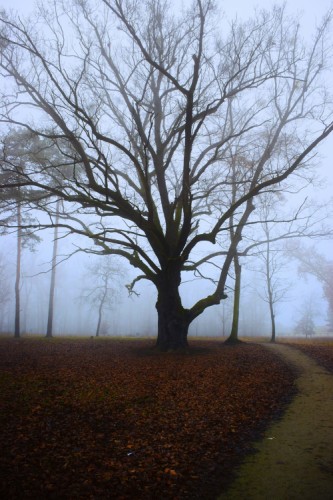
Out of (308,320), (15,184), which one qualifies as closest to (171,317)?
(15,184)

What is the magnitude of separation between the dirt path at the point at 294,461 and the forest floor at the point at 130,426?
0.21 m

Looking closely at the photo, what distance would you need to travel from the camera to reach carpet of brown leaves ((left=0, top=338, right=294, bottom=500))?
12.1ft

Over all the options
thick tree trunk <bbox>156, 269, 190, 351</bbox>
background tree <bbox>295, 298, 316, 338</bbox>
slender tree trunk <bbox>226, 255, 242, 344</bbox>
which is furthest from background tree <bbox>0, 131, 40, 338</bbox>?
background tree <bbox>295, 298, 316, 338</bbox>

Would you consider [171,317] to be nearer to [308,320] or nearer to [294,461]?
[294,461]

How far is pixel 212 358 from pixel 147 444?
697cm

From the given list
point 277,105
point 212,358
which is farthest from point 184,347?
point 277,105

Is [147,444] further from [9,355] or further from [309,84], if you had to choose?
[309,84]

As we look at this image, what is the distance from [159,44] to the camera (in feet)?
36.1

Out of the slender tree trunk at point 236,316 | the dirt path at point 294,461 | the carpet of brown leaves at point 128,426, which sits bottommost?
the dirt path at point 294,461

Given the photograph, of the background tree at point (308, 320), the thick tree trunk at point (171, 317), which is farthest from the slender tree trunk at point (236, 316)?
the background tree at point (308, 320)

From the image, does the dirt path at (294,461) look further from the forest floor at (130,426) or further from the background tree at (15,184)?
the background tree at (15,184)

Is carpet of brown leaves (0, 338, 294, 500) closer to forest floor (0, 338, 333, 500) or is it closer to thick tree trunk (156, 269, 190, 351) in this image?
forest floor (0, 338, 333, 500)

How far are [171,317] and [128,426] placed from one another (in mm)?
7374

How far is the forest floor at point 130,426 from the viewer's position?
3701 mm
